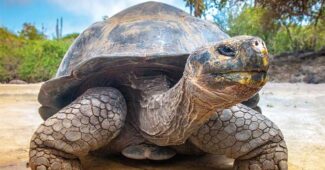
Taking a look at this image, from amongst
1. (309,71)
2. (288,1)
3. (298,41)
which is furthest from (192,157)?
(298,41)

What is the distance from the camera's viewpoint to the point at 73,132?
6.66 feet

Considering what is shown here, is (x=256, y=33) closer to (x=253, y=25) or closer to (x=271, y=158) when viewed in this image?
(x=253, y=25)

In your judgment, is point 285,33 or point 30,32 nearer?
point 285,33

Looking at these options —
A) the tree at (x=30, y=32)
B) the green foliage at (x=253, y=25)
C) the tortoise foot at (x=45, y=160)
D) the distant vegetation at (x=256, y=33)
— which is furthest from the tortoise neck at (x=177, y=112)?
the tree at (x=30, y=32)

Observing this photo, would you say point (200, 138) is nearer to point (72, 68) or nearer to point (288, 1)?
point (72, 68)

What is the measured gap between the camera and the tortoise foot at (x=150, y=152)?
2.24 meters

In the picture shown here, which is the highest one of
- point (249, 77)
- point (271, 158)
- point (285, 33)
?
point (285, 33)

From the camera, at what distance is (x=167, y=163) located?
8.01 ft

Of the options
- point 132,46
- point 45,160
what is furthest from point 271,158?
point 45,160

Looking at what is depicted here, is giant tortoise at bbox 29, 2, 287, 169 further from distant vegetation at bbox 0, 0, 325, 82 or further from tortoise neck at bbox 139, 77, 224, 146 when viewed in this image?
distant vegetation at bbox 0, 0, 325, 82

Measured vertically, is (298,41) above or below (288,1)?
below

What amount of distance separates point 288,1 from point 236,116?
11980 millimetres

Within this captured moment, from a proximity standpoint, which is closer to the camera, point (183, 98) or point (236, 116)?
point (183, 98)

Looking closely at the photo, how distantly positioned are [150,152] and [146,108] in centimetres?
27
